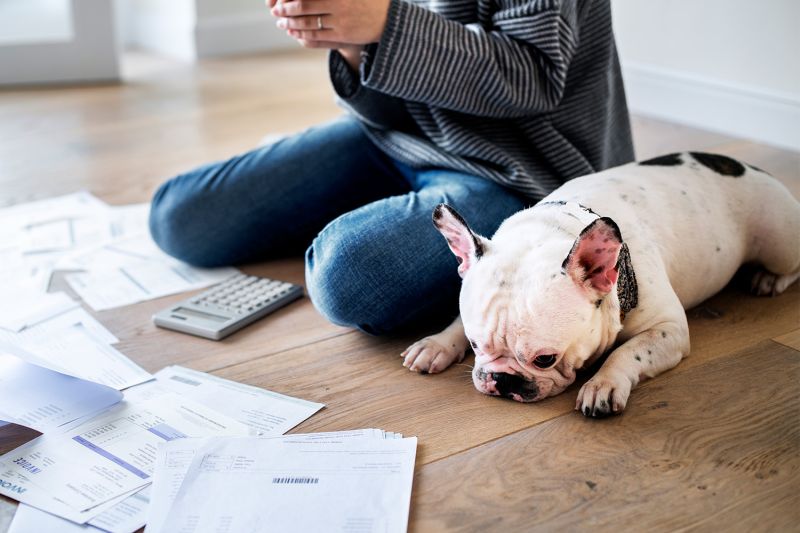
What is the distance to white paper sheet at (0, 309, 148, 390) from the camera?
4.97 ft

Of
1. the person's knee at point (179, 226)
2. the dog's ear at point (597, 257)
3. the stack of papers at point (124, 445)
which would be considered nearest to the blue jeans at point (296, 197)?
the person's knee at point (179, 226)

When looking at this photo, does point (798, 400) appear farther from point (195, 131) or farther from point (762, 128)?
point (195, 131)

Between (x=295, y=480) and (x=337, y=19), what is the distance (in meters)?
0.80

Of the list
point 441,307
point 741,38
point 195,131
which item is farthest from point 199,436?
point 741,38

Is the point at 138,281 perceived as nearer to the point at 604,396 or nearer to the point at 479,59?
the point at 479,59

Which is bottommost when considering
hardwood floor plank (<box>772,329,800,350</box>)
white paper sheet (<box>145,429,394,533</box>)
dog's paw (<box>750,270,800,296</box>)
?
white paper sheet (<box>145,429,394,533</box>)

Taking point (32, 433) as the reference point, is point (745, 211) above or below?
above

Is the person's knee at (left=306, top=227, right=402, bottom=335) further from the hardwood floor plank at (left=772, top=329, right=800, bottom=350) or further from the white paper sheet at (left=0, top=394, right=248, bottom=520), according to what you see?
the hardwood floor plank at (left=772, top=329, right=800, bottom=350)

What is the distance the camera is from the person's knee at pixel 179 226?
1.94m

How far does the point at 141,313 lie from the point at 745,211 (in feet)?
3.91

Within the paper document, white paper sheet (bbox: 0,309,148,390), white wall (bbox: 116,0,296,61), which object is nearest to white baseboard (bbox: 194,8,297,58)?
white wall (bbox: 116,0,296,61)

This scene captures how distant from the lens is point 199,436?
1.31 metres

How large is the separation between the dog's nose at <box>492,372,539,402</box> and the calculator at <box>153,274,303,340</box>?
1.93 ft

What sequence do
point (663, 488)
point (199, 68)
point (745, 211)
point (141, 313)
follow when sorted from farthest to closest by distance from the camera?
1. point (199, 68)
2. point (141, 313)
3. point (745, 211)
4. point (663, 488)
